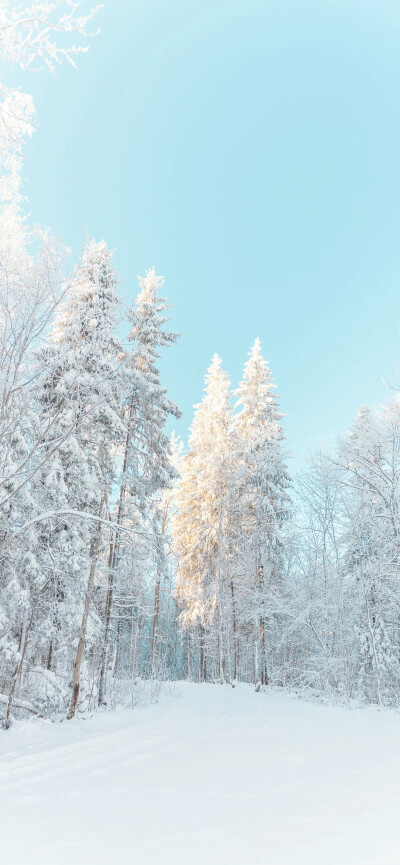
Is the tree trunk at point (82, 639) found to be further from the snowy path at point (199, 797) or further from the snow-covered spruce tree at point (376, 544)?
the snow-covered spruce tree at point (376, 544)

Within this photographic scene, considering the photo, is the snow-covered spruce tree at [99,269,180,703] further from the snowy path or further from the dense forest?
the snowy path

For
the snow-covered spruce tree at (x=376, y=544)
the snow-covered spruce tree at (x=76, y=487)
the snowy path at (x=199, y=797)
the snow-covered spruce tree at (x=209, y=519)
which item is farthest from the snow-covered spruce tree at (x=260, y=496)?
the snowy path at (x=199, y=797)

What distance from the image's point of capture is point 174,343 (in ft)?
48.1

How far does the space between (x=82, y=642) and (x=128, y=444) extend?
5.47 metres

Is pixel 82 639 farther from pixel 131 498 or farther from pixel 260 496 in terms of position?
pixel 260 496

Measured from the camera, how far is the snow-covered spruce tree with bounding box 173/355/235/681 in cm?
1762

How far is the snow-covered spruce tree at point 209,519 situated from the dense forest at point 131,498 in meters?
0.10

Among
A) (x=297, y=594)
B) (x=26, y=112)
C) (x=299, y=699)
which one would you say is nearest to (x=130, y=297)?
(x=26, y=112)

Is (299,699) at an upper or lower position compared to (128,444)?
lower

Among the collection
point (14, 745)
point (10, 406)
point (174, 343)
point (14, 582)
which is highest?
point (174, 343)

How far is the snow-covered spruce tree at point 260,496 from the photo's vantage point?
1581cm

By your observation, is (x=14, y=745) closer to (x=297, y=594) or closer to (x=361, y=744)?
(x=361, y=744)

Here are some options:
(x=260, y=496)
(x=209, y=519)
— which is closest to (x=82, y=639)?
(x=260, y=496)

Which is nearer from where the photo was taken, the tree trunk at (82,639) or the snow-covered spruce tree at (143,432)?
the tree trunk at (82,639)
